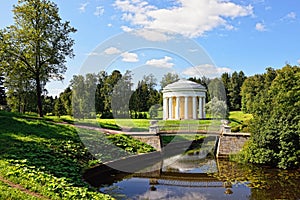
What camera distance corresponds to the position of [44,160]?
1188cm

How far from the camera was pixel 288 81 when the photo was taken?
16938 mm

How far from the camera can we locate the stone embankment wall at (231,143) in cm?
1900

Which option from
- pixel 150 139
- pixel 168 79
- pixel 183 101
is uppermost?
pixel 168 79

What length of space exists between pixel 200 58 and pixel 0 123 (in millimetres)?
11861

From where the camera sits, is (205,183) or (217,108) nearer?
(205,183)

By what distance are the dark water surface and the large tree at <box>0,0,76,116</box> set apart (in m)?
13.4

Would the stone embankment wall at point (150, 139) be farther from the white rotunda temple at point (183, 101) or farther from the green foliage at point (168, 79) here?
the white rotunda temple at point (183, 101)

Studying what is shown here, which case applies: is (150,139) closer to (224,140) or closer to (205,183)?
(224,140)

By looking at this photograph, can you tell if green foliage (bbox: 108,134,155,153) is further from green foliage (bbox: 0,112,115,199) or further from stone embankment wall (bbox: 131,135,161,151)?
green foliage (bbox: 0,112,115,199)

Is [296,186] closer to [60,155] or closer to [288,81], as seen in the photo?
[288,81]

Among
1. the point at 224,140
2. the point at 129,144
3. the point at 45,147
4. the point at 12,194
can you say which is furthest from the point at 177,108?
the point at 12,194

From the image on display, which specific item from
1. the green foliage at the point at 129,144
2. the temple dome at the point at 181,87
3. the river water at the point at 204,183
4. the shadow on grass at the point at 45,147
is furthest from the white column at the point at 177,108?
the shadow on grass at the point at 45,147

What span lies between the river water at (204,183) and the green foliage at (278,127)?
771 millimetres

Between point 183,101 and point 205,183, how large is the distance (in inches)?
850
